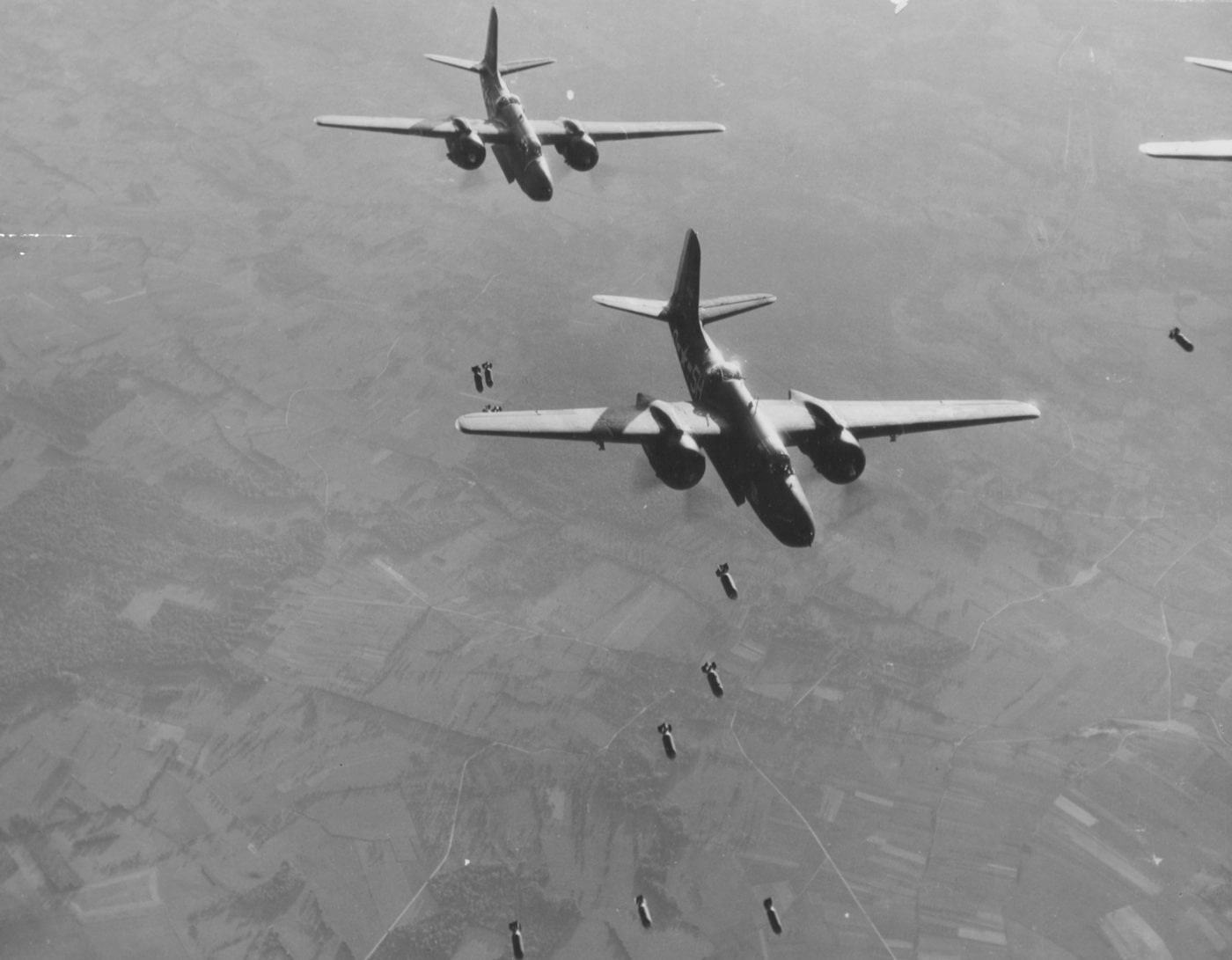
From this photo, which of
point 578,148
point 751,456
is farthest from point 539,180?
point 751,456

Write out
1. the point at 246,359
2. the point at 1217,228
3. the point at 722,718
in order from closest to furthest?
1. the point at 722,718
2. the point at 246,359
3. the point at 1217,228

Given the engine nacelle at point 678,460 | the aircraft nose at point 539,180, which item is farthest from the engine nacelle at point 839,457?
the aircraft nose at point 539,180

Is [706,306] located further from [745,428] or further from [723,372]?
[745,428]

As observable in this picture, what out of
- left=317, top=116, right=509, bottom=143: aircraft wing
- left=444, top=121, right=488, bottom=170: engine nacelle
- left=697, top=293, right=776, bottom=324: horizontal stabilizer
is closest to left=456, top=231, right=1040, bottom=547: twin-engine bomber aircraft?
left=697, top=293, right=776, bottom=324: horizontal stabilizer

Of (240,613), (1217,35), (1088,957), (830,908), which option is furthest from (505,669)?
(1217,35)

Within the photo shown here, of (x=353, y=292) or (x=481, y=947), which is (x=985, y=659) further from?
(x=353, y=292)
